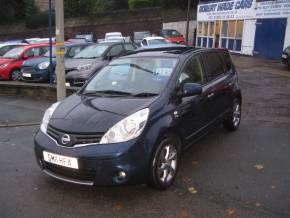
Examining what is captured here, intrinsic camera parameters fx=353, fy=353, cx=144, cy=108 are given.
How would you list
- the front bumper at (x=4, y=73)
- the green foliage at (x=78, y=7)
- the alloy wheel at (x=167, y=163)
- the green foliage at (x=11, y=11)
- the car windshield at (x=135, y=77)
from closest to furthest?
the alloy wheel at (x=167, y=163), the car windshield at (x=135, y=77), the front bumper at (x=4, y=73), the green foliage at (x=11, y=11), the green foliage at (x=78, y=7)

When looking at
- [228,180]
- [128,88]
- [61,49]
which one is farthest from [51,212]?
[61,49]

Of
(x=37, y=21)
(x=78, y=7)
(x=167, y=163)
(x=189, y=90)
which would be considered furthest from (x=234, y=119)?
(x=78, y=7)

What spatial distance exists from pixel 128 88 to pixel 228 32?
902 inches

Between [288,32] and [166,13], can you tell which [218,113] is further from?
[166,13]

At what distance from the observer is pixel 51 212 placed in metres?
3.72

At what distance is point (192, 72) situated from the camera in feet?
16.6

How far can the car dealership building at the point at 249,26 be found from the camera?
20125 mm

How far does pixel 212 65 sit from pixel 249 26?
18828mm

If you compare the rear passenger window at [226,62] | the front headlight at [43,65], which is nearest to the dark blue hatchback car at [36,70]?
the front headlight at [43,65]

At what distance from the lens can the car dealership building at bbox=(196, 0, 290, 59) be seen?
20.1 m

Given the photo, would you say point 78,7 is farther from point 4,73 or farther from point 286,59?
point 4,73

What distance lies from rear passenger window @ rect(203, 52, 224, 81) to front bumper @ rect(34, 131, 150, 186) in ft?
7.40

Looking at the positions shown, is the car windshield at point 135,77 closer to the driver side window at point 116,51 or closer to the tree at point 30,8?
the driver side window at point 116,51

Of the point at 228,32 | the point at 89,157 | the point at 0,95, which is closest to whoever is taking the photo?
the point at 89,157
